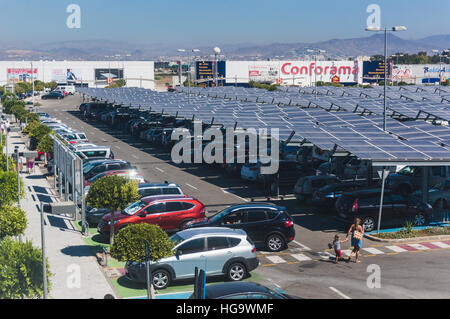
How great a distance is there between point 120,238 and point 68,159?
10318mm

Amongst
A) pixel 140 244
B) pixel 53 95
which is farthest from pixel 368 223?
pixel 53 95

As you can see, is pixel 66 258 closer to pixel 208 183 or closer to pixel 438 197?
pixel 208 183

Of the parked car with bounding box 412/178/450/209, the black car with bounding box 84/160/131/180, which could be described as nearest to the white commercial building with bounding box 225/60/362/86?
the black car with bounding box 84/160/131/180

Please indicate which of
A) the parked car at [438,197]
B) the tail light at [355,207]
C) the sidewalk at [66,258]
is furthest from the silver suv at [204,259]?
the parked car at [438,197]

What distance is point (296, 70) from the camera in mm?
138125

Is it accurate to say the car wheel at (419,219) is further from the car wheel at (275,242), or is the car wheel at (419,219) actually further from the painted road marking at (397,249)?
the car wheel at (275,242)

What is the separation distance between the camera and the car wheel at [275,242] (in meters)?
18.8

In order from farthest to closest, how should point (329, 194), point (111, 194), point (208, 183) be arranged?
1. point (208, 183)
2. point (329, 194)
3. point (111, 194)

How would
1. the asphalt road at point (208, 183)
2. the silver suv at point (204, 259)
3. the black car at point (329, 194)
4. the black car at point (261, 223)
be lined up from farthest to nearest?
the black car at point (329, 194)
the asphalt road at point (208, 183)
the black car at point (261, 223)
the silver suv at point (204, 259)

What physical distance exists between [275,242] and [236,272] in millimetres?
3348

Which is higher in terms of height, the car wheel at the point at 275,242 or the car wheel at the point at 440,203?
the car wheel at the point at 440,203

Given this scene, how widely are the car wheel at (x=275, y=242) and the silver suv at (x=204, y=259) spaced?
2817 millimetres

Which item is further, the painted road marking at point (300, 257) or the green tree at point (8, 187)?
the green tree at point (8, 187)

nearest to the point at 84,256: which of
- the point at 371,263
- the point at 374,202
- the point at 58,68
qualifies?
the point at 371,263
